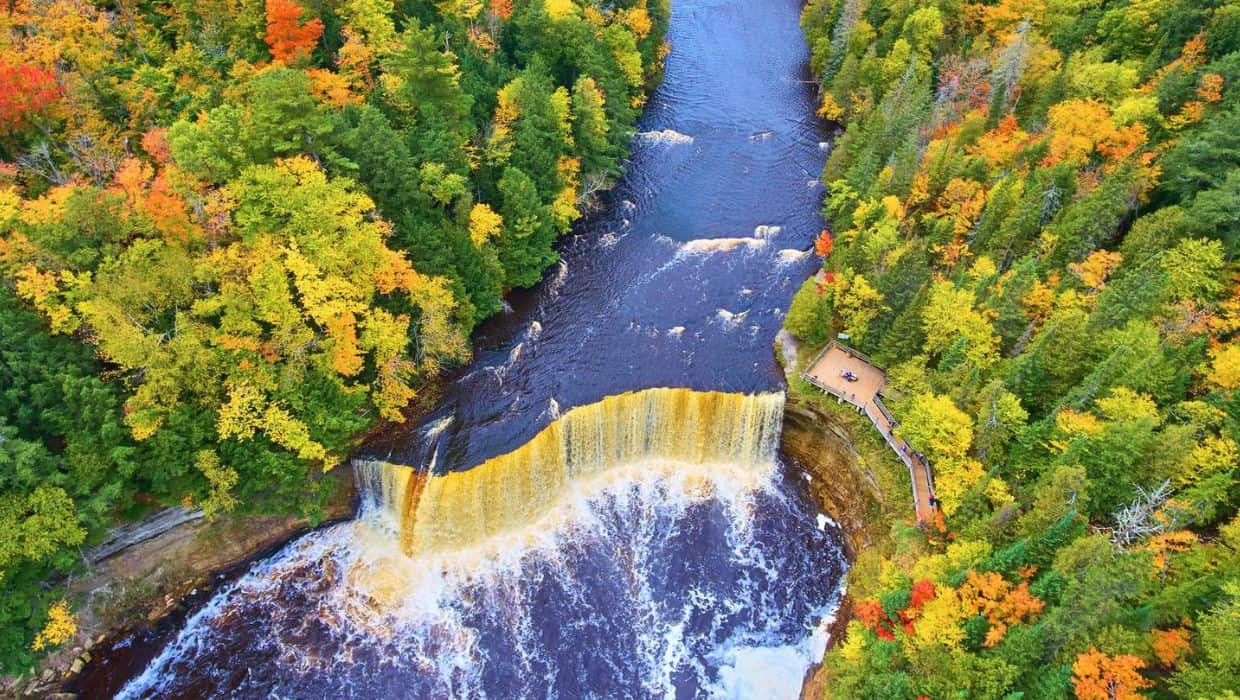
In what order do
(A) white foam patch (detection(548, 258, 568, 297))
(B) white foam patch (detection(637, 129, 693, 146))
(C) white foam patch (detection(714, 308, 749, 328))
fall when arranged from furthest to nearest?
(B) white foam patch (detection(637, 129, 693, 146)) → (A) white foam patch (detection(548, 258, 568, 297)) → (C) white foam patch (detection(714, 308, 749, 328))

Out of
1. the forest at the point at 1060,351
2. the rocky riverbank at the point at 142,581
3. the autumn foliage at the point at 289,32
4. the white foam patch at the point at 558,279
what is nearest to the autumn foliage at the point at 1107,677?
the forest at the point at 1060,351

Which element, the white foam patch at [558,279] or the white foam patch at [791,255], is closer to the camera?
the white foam patch at [558,279]

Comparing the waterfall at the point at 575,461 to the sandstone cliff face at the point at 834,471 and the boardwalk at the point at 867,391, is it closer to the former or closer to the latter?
the sandstone cliff face at the point at 834,471

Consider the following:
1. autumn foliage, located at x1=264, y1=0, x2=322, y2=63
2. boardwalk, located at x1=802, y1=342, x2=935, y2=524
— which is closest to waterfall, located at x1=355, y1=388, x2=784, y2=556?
boardwalk, located at x1=802, y1=342, x2=935, y2=524

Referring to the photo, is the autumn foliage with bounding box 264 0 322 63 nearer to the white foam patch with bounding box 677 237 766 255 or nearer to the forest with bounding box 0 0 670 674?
the forest with bounding box 0 0 670 674

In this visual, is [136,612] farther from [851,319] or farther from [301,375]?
[851,319]

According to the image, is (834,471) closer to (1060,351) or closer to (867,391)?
(867,391)
